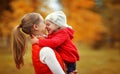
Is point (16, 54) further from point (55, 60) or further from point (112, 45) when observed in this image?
point (112, 45)

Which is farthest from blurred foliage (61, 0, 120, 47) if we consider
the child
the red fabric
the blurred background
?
the red fabric

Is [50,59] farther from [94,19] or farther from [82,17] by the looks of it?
[94,19]

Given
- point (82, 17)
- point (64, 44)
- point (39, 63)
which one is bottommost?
point (39, 63)

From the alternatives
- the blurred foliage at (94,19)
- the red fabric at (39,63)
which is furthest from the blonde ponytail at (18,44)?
the blurred foliage at (94,19)

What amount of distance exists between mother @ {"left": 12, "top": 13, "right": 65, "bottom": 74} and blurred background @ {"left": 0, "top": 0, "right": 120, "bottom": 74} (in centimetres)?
680

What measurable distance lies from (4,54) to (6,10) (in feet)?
4.98

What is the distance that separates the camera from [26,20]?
9.45 ft

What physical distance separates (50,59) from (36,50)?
133 mm

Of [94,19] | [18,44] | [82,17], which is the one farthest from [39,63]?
[94,19]

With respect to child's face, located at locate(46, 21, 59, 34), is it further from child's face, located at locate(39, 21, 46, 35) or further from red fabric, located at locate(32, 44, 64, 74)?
red fabric, located at locate(32, 44, 64, 74)

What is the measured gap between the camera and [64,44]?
9.37ft

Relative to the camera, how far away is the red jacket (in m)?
2.80

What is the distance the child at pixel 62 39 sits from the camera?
2.82 metres

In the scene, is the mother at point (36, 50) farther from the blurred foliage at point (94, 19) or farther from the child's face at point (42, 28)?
the blurred foliage at point (94, 19)
